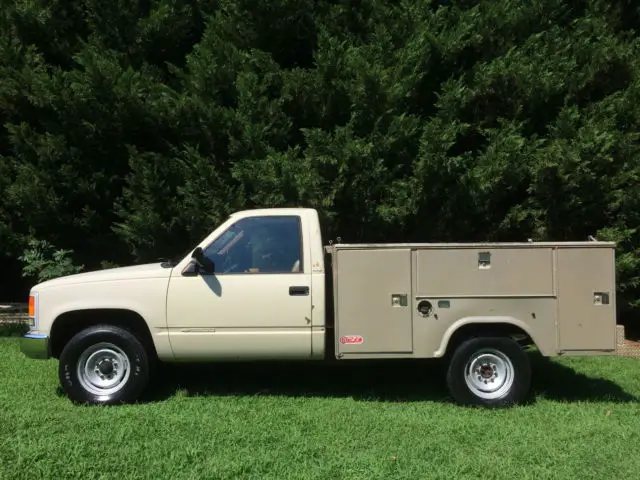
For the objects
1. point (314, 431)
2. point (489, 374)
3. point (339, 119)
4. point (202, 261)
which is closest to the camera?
point (314, 431)

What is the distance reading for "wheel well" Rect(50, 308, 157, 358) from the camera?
5.99 metres

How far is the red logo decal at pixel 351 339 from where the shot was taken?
5.82 meters

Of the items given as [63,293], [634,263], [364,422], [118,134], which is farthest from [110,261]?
[634,263]

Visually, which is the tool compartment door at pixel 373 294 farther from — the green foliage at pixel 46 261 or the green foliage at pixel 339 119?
the green foliage at pixel 46 261

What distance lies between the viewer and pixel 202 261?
578 centimetres

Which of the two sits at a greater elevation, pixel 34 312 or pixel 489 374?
pixel 34 312

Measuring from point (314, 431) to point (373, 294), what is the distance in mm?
1406

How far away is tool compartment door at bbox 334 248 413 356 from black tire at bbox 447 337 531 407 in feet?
1.95

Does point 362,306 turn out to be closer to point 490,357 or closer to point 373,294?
point 373,294

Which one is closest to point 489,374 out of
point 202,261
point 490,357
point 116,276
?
point 490,357

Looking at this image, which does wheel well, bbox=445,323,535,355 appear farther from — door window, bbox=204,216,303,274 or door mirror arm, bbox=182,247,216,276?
door mirror arm, bbox=182,247,216,276

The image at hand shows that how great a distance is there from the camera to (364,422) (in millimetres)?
5367

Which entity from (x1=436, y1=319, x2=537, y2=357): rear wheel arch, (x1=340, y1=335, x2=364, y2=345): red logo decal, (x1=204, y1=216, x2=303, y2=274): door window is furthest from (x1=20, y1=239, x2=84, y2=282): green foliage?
(x1=436, y1=319, x2=537, y2=357): rear wheel arch

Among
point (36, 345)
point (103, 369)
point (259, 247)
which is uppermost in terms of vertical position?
point (259, 247)
